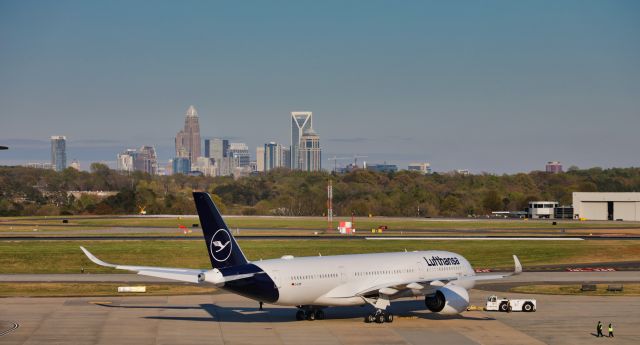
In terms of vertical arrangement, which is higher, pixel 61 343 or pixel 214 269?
pixel 214 269

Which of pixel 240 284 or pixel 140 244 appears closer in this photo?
pixel 240 284

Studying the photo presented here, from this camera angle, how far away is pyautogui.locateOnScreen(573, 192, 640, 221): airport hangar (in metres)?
193

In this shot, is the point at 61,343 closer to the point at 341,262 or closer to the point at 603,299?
the point at 341,262

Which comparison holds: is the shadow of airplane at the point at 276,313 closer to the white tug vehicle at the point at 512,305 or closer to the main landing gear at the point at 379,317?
the main landing gear at the point at 379,317

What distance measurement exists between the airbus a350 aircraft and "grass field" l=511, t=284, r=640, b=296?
11.2m

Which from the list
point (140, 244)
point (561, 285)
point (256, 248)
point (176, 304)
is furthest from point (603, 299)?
point (140, 244)

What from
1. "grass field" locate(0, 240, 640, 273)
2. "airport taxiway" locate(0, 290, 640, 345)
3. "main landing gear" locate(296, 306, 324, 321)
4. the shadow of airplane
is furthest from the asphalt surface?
"main landing gear" locate(296, 306, 324, 321)

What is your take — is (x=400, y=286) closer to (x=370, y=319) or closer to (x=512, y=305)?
(x=370, y=319)

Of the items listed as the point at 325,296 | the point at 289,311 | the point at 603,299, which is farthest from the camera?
the point at 603,299

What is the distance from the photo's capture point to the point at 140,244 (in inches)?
4222

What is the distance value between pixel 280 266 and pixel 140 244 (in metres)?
59.0

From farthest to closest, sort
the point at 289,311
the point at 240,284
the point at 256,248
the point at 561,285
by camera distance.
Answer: the point at 256,248 → the point at 561,285 → the point at 289,311 → the point at 240,284

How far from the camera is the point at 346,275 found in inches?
2156

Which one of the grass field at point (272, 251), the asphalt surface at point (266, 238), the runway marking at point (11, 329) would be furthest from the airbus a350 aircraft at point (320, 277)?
the asphalt surface at point (266, 238)
